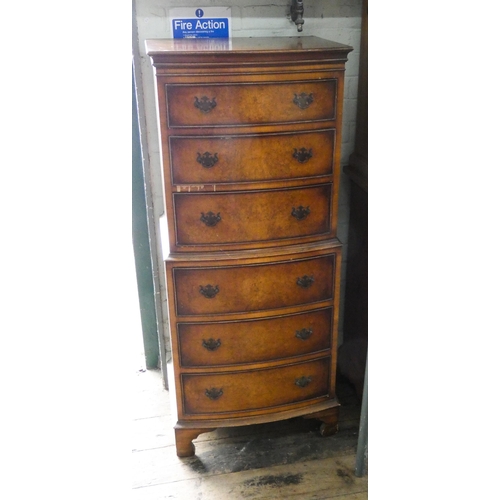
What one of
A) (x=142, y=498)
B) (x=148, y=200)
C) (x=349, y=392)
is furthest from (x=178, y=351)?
(x=349, y=392)

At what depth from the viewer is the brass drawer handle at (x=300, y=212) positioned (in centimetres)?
174

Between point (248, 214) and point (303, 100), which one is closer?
point (303, 100)

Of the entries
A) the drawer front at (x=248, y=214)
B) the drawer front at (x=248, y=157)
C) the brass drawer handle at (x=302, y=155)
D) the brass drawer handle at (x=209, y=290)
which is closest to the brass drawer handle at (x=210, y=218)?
the drawer front at (x=248, y=214)

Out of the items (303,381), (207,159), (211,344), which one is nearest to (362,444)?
(303,381)

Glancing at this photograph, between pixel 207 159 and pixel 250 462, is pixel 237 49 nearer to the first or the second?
pixel 207 159

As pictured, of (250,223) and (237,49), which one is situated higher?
(237,49)

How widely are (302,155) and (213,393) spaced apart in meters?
0.98

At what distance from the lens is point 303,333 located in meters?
1.91

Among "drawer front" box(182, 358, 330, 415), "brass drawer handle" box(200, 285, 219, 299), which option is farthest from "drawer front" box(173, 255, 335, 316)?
"drawer front" box(182, 358, 330, 415)

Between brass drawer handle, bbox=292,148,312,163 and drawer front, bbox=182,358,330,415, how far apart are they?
32.5 inches

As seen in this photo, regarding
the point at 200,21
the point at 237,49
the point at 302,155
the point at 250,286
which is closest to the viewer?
the point at 237,49
